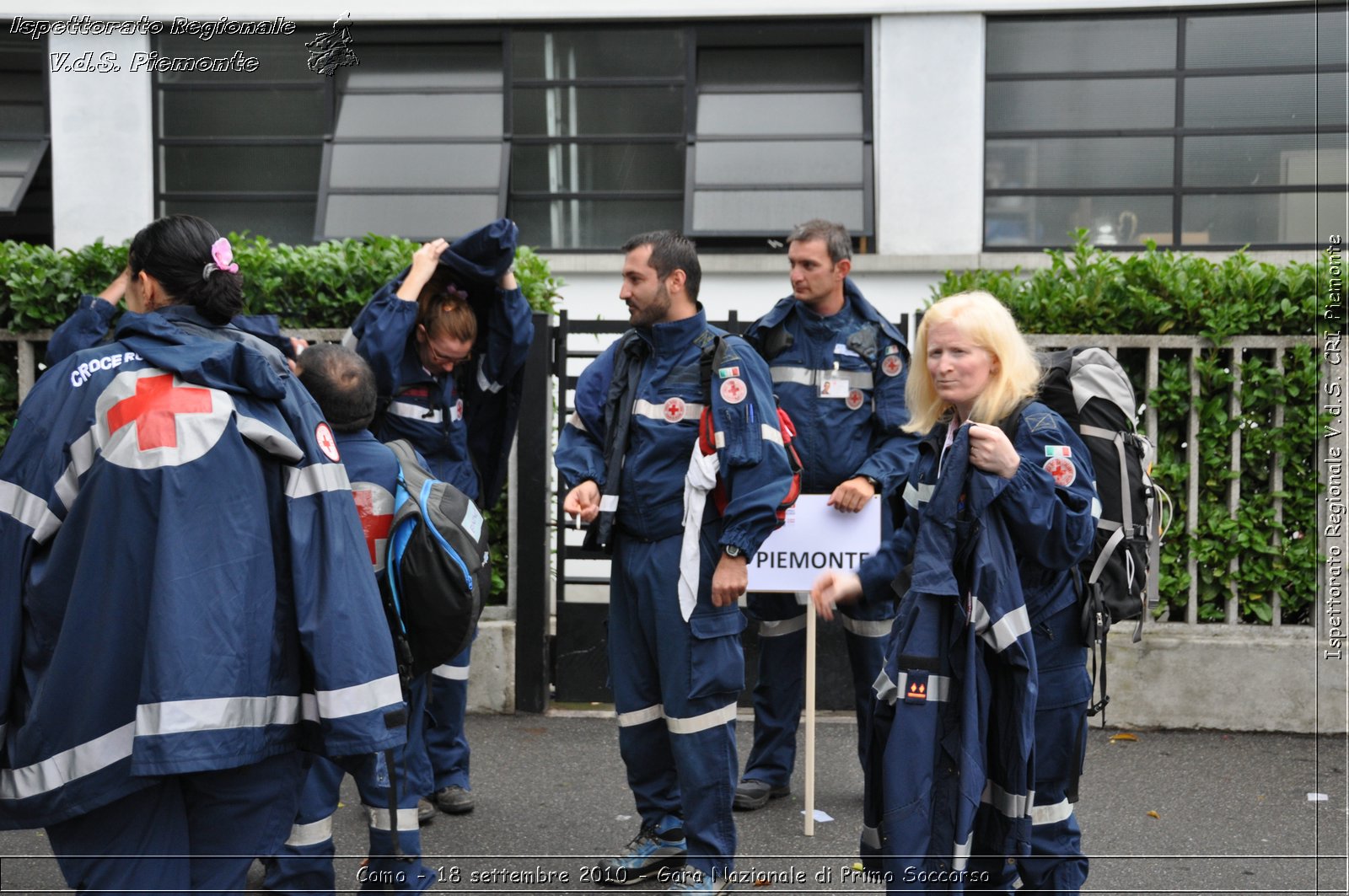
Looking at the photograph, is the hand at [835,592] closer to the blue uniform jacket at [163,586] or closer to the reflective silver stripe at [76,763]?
the blue uniform jacket at [163,586]

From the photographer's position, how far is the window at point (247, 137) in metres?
10.7

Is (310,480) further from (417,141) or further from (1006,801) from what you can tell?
A: (417,141)

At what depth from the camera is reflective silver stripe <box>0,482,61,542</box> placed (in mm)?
2684

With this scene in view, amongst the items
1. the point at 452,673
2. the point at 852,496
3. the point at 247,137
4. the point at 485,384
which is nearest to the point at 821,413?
the point at 852,496

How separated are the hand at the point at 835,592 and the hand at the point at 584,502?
44.2 inches

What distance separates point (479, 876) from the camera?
4520mm

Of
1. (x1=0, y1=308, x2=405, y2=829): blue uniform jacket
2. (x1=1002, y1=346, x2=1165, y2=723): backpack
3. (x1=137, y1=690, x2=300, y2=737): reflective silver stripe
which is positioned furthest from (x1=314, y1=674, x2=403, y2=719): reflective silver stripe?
(x1=1002, y1=346, x2=1165, y2=723): backpack

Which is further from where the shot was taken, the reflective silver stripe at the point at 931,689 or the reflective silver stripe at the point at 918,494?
the reflective silver stripe at the point at 918,494

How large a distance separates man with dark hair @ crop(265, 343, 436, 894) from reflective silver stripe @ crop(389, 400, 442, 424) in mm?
914

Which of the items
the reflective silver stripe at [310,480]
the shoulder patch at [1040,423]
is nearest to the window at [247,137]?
the reflective silver stripe at [310,480]

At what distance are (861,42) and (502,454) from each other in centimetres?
655

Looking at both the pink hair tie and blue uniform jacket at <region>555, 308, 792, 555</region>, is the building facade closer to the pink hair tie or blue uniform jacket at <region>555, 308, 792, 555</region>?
blue uniform jacket at <region>555, 308, 792, 555</region>

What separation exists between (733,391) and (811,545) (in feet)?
3.29

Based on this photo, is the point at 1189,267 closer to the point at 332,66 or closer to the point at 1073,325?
the point at 1073,325
